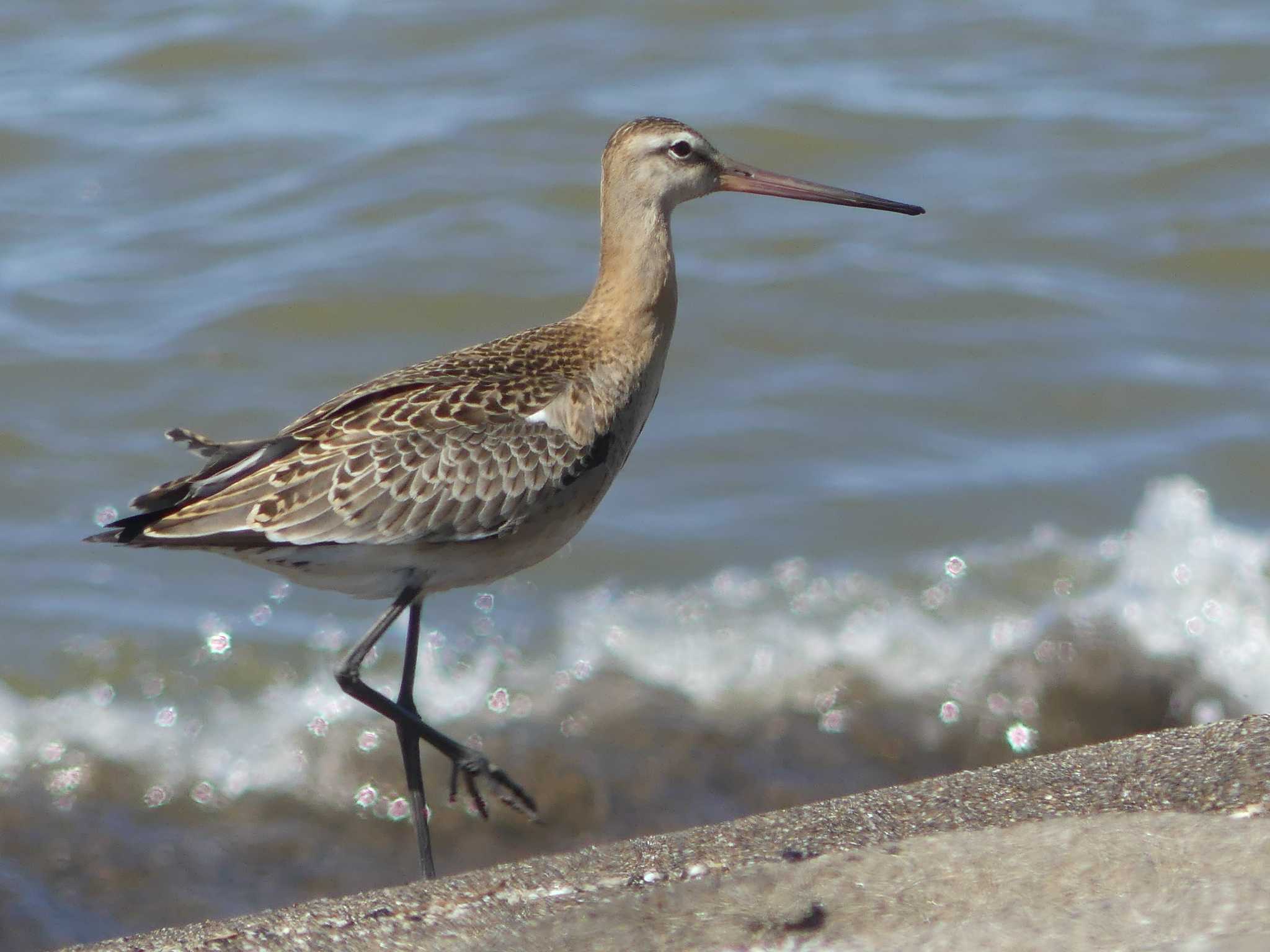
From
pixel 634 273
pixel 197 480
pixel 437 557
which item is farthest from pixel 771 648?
pixel 197 480

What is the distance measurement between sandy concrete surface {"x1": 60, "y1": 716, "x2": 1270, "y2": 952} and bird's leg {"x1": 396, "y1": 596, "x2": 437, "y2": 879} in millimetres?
1310

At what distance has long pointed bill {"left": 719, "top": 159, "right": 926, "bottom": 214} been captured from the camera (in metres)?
5.90

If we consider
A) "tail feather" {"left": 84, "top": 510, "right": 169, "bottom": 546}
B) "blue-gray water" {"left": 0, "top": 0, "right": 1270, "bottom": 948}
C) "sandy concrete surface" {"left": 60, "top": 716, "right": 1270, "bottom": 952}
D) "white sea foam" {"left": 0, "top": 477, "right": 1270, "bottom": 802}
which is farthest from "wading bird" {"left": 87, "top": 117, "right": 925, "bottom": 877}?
"white sea foam" {"left": 0, "top": 477, "right": 1270, "bottom": 802}

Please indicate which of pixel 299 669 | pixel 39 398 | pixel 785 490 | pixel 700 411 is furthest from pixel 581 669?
pixel 39 398

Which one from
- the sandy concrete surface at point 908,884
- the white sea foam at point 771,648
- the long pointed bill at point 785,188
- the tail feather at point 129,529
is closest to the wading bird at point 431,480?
the tail feather at point 129,529

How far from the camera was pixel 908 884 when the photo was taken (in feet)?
11.5

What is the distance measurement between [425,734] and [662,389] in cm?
442

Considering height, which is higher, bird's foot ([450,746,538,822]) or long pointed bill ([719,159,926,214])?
long pointed bill ([719,159,926,214])

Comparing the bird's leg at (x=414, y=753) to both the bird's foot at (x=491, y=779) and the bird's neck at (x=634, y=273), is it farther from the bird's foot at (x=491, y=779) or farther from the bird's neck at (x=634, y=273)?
the bird's neck at (x=634, y=273)

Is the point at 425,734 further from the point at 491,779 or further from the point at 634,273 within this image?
the point at 634,273

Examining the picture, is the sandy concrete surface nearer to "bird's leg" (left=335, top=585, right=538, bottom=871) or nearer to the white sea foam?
"bird's leg" (left=335, top=585, right=538, bottom=871)

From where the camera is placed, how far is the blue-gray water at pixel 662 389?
6.81 meters

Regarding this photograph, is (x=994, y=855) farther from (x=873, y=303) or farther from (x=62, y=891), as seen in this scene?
(x=873, y=303)

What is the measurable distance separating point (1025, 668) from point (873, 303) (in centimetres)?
340
